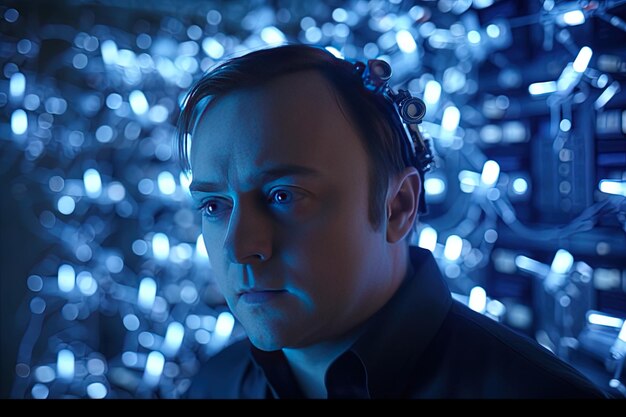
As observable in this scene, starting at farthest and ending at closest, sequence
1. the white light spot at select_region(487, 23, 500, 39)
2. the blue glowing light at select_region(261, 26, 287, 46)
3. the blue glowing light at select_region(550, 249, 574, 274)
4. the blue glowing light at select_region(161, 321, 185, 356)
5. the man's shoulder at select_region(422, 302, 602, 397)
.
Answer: the blue glowing light at select_region(161, 321, 185, 356) < the blue glowing light at select_region(261, 26, 287, 46) < the white light spot at select_region(487, 23, 500, 39) < the blue glowing light at select_region(550, 249, 574, 274) < the man's shoulder at select_region(422, 302, 602, 397)

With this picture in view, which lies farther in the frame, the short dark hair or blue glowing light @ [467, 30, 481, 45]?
blue glowing light @ [467, 30, 481, 45]

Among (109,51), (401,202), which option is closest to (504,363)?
(401,202)

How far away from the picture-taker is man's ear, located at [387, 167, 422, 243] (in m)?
0.84

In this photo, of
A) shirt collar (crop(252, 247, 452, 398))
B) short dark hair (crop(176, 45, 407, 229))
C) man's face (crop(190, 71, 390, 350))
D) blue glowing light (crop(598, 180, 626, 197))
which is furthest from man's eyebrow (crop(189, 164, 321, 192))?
blue glowing light (crop(598, 180, 626, 197))

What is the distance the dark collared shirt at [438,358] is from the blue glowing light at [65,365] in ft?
3.27

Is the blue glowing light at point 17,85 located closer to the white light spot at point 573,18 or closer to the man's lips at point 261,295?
the man's lips at point 261,295

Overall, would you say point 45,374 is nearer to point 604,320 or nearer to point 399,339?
point 399,339

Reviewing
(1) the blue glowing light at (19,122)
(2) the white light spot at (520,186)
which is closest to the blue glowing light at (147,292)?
(1) the blue glowing light at (19,122)

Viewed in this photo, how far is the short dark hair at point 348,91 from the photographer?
82 centimetres

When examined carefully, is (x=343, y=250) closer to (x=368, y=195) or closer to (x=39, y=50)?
(x=368, y=195)

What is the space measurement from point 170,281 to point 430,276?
923 millimetres

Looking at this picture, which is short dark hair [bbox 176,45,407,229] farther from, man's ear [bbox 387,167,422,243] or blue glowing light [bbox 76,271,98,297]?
blue glowing light [bbox 76,271,98,297]

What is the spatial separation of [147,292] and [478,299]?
96cm

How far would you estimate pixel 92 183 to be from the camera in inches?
59.6
